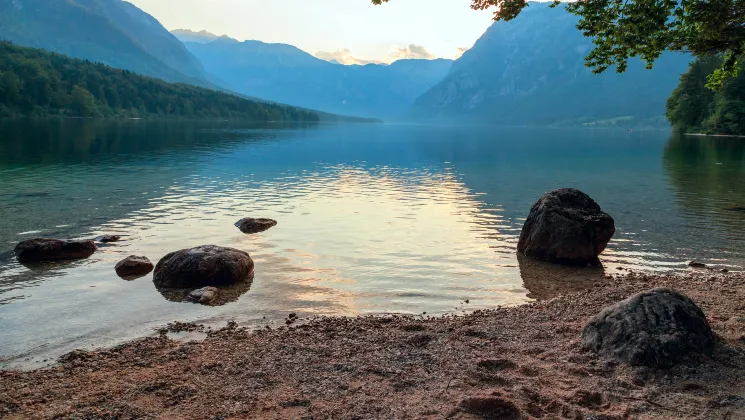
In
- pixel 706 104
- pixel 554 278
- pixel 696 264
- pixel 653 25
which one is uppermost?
pixel 706 104

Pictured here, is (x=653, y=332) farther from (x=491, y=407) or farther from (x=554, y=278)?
(x=554, y=278)

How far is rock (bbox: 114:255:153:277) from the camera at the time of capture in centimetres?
1803

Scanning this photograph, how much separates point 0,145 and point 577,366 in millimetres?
79930

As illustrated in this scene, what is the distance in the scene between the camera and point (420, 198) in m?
38.5

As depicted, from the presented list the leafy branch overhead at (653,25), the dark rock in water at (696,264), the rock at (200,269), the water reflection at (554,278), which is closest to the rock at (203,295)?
the rock at (200,269)

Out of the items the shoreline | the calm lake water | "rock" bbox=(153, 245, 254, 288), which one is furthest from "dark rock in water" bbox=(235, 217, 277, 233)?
the shoreline

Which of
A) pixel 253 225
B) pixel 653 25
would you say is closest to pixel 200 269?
pixel 253 225

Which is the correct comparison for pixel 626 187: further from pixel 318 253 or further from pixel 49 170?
pixel 49 170

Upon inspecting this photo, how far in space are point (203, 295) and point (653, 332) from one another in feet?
38.2

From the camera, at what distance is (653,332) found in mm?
9992

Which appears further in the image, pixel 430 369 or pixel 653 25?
pixel 653 25

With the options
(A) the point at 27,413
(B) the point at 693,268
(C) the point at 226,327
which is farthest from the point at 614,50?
(A) the point at 27,413

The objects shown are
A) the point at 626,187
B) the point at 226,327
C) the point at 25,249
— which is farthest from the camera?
the point at 626,187

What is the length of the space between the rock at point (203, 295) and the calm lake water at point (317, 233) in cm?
44
